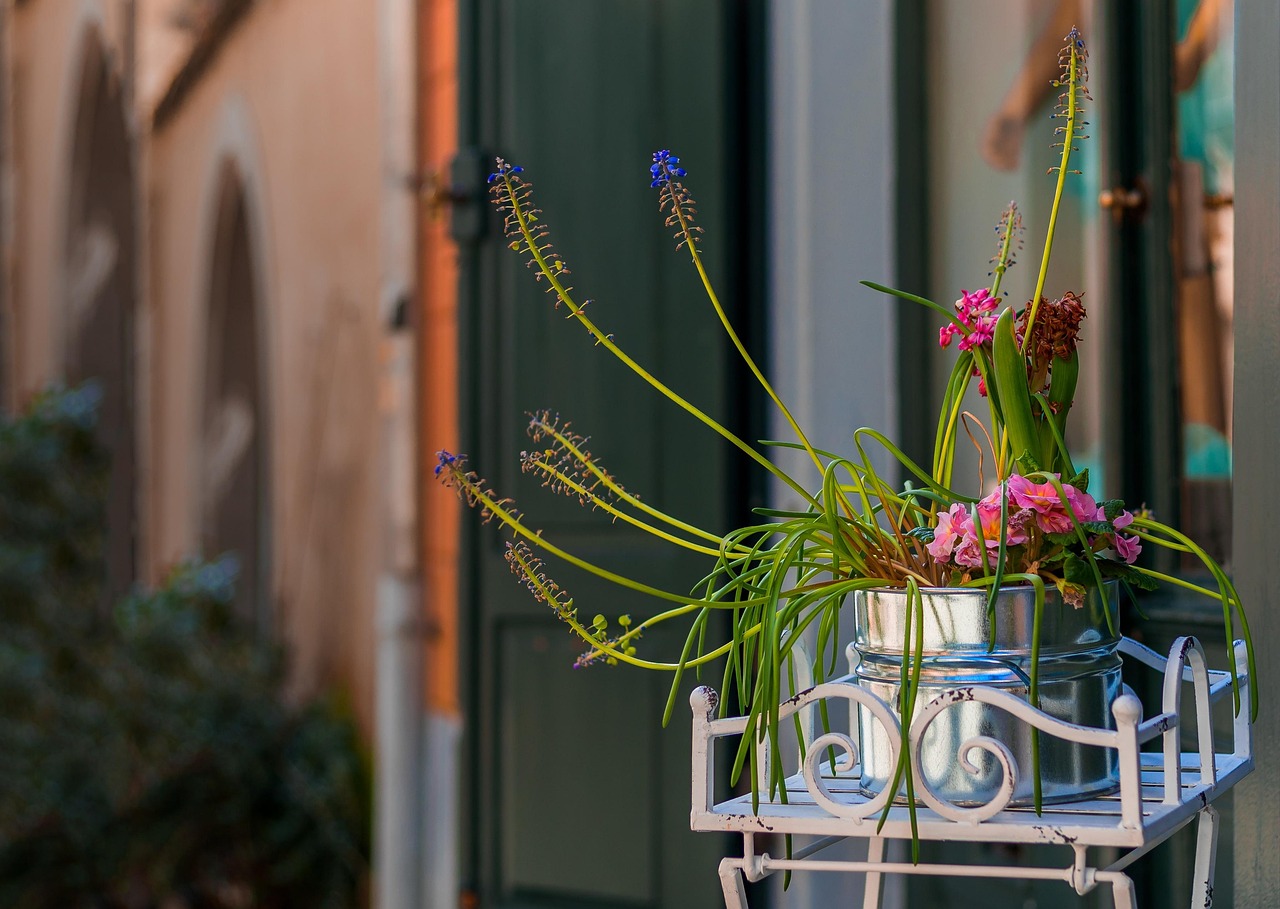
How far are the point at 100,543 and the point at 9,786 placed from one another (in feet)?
4.36

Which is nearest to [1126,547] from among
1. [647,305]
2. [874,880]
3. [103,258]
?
[874,880]

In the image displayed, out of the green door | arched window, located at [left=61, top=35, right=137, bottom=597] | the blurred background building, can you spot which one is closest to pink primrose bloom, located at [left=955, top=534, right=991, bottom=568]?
the blurred background building

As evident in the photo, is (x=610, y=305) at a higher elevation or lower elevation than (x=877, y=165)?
lower

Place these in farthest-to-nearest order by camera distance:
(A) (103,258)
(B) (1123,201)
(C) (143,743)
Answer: (A) (103,258)
(C) (143,743)
(B) (1123,201)

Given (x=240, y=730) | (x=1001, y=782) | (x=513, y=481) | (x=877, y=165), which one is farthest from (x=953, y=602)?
(x=240, y=730)

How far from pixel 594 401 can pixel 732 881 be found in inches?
70.5

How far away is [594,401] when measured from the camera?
290 cm

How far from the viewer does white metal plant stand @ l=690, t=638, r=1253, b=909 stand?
104 centimetres

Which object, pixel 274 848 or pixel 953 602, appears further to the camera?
pixel 274 848

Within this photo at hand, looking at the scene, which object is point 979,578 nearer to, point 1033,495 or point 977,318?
point 1033,495

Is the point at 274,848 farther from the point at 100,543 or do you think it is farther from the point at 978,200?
the point at 978,200

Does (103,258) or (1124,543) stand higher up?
(103,258)

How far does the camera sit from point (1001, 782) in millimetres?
1098

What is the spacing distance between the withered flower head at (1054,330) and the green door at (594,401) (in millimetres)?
1461
